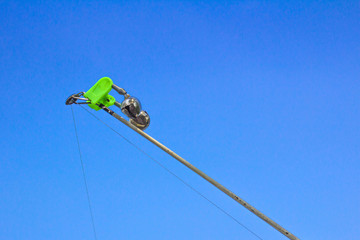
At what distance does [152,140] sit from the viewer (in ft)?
7.45

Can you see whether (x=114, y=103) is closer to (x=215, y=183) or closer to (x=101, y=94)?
(x=101, y=94)

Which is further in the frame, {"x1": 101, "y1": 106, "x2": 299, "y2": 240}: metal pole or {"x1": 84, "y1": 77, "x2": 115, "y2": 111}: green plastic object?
{"x1": 84, "y1": 77, "x2": 115, "y2": 111}: green plastic object

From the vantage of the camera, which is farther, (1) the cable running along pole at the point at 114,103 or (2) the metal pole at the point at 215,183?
(1) the cable running along pole at the point at 114,103

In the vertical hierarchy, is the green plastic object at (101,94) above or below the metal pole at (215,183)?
above

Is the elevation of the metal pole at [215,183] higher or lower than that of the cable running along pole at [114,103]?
lower

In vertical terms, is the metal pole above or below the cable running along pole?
below

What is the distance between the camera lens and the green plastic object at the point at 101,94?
2.39 meters

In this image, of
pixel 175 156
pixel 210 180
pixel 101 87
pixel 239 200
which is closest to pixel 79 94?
pixel 101 87

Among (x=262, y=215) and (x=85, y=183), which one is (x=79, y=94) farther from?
(x=262, y=215)

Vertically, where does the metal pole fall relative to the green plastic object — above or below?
below

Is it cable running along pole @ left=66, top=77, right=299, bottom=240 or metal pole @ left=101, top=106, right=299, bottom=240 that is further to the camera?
cable running along pole @ left=66, top=77, right=299, bottom=240

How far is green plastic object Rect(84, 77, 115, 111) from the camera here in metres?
2.39

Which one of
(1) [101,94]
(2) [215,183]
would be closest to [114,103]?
(1) [101,94]

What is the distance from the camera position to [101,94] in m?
2.38
